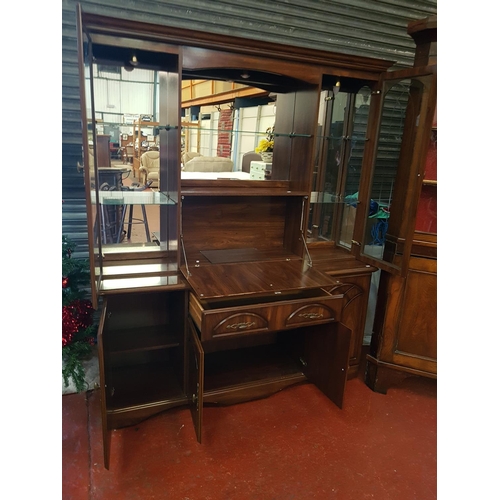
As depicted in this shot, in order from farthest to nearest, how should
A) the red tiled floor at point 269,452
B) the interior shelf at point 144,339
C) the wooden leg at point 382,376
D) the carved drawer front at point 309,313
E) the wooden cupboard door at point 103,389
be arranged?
the wooden leg at point 382,376, the interior shelf at point 144,339, the carved drawer front at point 309,313, the red tiled floor at point 269,452, the wooden cupboard door at point 103,389

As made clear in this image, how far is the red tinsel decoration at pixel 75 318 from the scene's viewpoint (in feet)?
6.72

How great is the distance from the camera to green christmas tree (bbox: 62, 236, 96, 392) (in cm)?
204

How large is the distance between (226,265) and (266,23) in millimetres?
1428

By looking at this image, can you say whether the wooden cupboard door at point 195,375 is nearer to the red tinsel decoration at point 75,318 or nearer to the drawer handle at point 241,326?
the drawer handle at point 241,326

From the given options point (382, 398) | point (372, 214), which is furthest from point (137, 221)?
point (382, 398)

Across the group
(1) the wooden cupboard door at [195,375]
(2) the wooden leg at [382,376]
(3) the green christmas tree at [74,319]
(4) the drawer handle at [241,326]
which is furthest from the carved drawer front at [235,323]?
(2) the wooden leg at [382,376]

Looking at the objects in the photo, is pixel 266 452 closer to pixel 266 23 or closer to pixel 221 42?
pixel 221 42

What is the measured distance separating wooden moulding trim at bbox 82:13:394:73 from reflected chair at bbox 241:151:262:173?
19.7 inches

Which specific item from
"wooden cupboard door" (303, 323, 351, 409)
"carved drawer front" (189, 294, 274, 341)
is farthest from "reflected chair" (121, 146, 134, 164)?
"wooden cupboard door" (303, 323, 351, 409)

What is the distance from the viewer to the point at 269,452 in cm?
188

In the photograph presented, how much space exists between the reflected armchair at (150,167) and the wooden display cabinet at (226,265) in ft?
0.12

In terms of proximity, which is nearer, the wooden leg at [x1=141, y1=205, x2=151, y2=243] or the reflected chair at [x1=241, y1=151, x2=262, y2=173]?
the wooden leg at [x1=141, y1=205, x2=151, y2=243]

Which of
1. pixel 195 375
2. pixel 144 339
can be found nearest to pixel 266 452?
pixel 195 375

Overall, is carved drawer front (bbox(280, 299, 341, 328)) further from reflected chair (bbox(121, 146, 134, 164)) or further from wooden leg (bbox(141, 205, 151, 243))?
reflected chair (bbox(121, 146, 134, 164))
